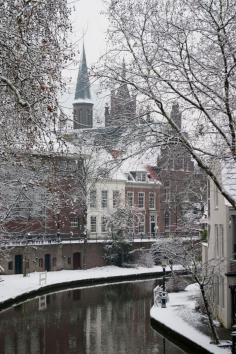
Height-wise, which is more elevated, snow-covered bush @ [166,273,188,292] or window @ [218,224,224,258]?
window @ [218,224,224,258]

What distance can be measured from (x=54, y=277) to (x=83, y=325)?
16.9 metres

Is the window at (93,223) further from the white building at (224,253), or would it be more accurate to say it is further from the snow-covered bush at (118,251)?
the white building at (224,253)

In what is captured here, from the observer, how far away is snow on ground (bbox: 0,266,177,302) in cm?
3572

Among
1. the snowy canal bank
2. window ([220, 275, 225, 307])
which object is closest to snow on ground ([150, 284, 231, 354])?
window ([220, 275, 225, 307])

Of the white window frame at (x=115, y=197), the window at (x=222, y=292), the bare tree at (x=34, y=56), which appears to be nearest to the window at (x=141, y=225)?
the white window frame at (x=115, y=197)

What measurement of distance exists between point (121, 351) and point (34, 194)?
8.85m

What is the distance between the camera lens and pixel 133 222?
5584cm

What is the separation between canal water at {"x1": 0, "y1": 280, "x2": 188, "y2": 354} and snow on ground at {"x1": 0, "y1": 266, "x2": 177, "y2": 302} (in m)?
1.41

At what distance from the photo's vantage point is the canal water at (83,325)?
22125mm

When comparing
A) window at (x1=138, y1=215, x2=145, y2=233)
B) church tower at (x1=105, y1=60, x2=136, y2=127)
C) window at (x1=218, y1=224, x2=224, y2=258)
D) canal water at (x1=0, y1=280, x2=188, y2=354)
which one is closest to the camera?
church tower at (x1=105, y1=60, x2=136, y2=127)

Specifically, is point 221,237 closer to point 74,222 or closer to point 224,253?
point 224,253

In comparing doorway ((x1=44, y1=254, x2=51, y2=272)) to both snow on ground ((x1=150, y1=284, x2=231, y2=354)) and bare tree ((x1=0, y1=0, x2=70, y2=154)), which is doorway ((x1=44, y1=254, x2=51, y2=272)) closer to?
snow on ground ((x1=150, y1=284, x2=231, y2=354))

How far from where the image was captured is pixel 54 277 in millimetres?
43812

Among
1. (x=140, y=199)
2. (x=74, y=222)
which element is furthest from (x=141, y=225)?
(x=74, y=222)
